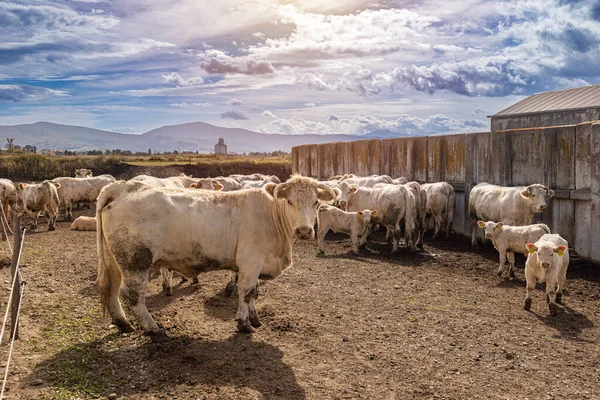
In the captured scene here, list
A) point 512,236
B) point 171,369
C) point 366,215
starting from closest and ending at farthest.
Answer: point 171,369 < point 512,236 < point 366,215

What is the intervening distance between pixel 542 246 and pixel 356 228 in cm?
686

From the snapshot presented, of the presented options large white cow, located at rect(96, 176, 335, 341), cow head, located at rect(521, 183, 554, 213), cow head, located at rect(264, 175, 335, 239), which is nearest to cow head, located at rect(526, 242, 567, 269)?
large white cow, located at rect(96, 176, 335, 341)

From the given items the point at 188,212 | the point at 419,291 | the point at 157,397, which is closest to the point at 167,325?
the point at 188,212

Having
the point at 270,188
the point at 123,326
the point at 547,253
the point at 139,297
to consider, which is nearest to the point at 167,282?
the point at 123,326

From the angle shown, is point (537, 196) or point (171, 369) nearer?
point (171, 369)

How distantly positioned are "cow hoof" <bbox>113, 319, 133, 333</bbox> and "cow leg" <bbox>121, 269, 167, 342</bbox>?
1.75 ft

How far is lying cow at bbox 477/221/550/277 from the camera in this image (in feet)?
38.4

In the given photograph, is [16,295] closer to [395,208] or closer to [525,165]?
[395,208]

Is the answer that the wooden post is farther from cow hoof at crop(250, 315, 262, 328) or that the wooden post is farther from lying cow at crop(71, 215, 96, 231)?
lying cow at crop(71, 215, 96, 231)

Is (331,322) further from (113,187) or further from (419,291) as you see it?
(113,187)

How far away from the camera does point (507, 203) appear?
15.0 meters

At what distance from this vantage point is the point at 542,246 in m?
9.33

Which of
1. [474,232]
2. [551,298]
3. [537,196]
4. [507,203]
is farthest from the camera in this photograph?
[474,232]

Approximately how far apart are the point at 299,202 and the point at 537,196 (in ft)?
29.5
